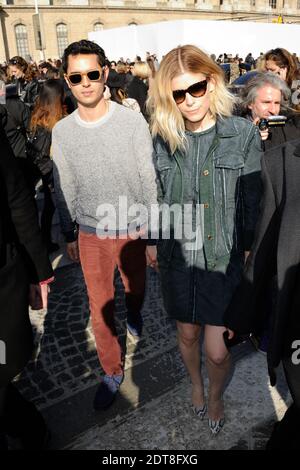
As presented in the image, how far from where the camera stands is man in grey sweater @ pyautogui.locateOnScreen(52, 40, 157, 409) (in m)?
2.66

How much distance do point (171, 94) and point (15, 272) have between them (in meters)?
1.27

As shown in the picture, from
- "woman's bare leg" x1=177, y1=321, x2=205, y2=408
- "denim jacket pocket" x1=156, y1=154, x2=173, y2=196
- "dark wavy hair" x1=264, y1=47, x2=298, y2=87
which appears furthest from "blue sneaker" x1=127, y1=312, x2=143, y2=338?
"dark wavy hair" x1=264, y1=47, x2=298, y2=87

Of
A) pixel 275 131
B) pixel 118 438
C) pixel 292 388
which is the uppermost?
pixel 275 131

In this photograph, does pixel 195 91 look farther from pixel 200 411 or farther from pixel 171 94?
pixel 200 411

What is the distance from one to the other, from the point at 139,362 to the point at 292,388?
1.87 m

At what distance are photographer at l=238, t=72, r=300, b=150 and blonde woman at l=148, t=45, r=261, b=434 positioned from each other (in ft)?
3.03

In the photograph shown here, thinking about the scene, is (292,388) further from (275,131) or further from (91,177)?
(275,131)

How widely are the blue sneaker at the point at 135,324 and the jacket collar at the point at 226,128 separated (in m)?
1.87

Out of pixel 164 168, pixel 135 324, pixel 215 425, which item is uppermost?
pixel 164 168

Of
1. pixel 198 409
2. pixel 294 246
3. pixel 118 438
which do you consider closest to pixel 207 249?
pixel 294 246

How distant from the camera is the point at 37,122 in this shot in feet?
15.8

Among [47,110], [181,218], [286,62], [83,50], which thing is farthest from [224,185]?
[47,110]

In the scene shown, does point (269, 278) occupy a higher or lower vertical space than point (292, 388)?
higher

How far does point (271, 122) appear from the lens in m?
3.08
